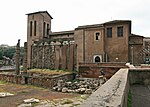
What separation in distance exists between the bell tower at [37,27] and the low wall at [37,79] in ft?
39.8

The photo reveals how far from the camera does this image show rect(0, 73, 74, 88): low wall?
67.3 ft

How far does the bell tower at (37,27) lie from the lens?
36.6 m

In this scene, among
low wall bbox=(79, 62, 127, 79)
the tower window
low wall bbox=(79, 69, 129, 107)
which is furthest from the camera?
the tower window

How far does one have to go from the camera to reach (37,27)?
120 ft

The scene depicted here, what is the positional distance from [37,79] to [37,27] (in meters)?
17.6

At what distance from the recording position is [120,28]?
89.4ft

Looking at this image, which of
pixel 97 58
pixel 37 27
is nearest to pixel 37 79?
pixel 97 58

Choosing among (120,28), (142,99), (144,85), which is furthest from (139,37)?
(142,99)

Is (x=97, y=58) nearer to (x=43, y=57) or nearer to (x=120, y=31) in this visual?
(x=120, y=31)

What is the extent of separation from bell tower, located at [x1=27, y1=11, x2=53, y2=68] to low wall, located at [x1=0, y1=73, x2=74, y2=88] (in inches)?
478

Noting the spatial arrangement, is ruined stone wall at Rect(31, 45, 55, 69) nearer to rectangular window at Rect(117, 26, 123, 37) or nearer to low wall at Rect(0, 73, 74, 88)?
low wall at Rect(0, 73, 74, 88)

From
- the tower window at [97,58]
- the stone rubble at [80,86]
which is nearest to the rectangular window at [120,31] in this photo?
the tower window at [97,58]

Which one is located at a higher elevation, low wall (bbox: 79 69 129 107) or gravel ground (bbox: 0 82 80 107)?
low wall (bbox: 79 69 129 107)

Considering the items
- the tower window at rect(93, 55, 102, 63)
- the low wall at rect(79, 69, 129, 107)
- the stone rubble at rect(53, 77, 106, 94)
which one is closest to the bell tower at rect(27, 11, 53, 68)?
the tower window at rect(93, 55, 102, 63)
